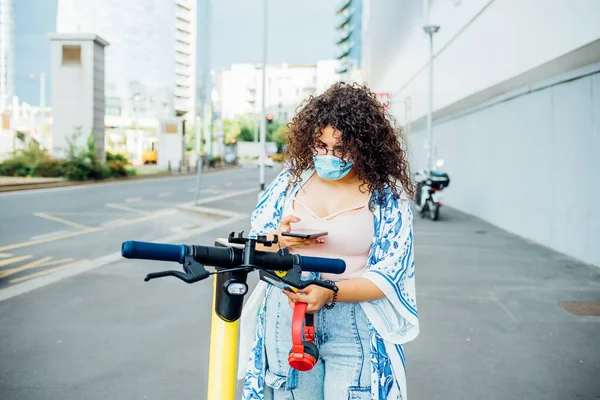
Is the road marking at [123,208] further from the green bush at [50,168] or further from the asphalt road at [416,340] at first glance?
the green bush at [50,168]

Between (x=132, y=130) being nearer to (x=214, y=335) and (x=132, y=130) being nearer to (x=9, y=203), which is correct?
(x=9, y=203)

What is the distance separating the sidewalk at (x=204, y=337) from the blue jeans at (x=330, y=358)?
206cm

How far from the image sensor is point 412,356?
16.5 ft

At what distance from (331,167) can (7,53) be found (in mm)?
75546

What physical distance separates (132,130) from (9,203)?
79.3 metres

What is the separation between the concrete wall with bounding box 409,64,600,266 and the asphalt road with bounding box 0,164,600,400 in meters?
0.99

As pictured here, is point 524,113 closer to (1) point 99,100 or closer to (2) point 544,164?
(2) point 544,164

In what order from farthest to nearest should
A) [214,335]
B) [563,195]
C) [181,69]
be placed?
[181,69] → [563,195] → [214,335]

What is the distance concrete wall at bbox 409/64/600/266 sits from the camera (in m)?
9.69

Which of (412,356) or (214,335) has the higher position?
(214,335)

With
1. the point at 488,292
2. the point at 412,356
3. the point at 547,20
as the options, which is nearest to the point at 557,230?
the point at 547,20

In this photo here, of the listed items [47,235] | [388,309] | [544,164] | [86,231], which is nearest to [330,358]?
[388,309]

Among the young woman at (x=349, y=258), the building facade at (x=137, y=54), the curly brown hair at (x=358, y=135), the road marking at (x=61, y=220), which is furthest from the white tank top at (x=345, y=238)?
the building facade at (x=137, y=54)

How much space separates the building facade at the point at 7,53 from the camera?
51094mm
